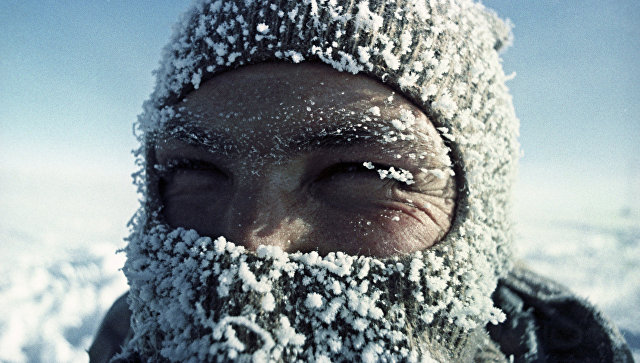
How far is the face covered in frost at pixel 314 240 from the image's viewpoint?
0.68m

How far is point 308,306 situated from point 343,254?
137 millimetres

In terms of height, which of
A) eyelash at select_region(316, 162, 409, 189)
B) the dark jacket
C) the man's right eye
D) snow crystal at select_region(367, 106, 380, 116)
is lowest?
the dark jacket

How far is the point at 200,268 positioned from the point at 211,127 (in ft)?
1.21

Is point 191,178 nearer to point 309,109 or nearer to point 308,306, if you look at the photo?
point 309,109

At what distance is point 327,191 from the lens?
85 centimetres

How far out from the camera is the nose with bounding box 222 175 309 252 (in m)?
0.79

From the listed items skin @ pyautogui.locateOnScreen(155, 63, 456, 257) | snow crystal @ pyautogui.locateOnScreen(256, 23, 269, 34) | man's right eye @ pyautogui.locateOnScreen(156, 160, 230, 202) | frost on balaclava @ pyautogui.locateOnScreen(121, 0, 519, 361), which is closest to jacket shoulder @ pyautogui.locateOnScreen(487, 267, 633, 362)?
frost on balaclava @ pyautogui.locateOnScreen(121, 0, 519, 361)

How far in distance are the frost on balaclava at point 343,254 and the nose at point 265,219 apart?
47 mm

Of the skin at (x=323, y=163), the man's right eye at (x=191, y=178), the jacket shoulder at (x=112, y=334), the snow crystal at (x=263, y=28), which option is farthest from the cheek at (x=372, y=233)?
the jacket shoulder at (x=112, y=334)

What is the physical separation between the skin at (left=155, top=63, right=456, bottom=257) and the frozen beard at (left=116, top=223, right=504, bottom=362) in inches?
2.3

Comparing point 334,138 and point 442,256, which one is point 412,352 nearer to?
point 442,256

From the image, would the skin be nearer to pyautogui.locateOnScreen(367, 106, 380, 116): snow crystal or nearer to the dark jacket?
pyautogui.locateOnScreen(367, 106, 380, 116): snow crystal

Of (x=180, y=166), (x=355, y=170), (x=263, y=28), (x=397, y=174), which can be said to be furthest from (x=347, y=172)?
(x=180, y=166)

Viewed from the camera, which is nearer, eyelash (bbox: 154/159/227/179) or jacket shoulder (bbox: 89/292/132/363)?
eyelash (bbox: 154/159/227/179)
